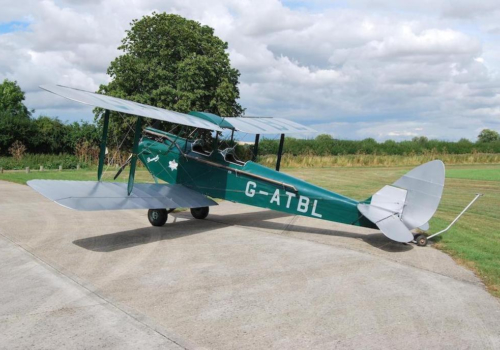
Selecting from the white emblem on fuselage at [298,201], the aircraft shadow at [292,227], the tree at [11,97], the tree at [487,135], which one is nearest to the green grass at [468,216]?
the aircraft shadow at [292,227]

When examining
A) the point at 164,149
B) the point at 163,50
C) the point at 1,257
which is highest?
the point at 163,50

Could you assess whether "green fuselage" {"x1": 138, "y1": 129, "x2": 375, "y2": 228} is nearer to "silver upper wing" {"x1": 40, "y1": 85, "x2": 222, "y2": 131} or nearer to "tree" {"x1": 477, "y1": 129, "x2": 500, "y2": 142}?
"silver upper wing" {"x1": 40, "y1": 85, "x2": 222, "y2": 131}

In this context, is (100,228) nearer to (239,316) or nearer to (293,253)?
(293,253)

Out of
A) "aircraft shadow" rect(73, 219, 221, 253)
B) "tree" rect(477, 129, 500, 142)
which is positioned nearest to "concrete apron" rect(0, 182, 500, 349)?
"aircraft shadow" rect(73, 219, 221, 253)

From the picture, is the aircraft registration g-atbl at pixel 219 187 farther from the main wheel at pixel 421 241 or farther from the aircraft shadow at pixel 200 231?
the aircraft shadow at pixel 200 231

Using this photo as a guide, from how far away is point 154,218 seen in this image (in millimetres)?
10555

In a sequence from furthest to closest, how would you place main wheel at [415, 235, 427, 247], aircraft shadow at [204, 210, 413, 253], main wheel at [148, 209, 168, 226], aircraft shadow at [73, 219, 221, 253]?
main wheel at [148, 209, 168, 226] → aircraft shadow at [204, 210, 413, 253] → main wheel at [415, 235, 427, 247] → aircraft shadow at [73, 219, 221, 253]

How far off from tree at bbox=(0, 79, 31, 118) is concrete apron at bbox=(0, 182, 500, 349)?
56.3 metres

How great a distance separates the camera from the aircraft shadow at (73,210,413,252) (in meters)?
8.72

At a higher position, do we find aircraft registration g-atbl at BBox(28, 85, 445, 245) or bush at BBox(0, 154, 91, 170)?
aircraft registration g-atbl at BBox(28, 85, 445, 245)

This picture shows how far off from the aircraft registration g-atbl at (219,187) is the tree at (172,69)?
18761mm

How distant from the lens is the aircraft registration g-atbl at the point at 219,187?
27.4ft

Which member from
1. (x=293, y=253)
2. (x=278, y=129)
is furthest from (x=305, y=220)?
(x=293, y=253)

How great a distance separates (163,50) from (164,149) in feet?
73.9
